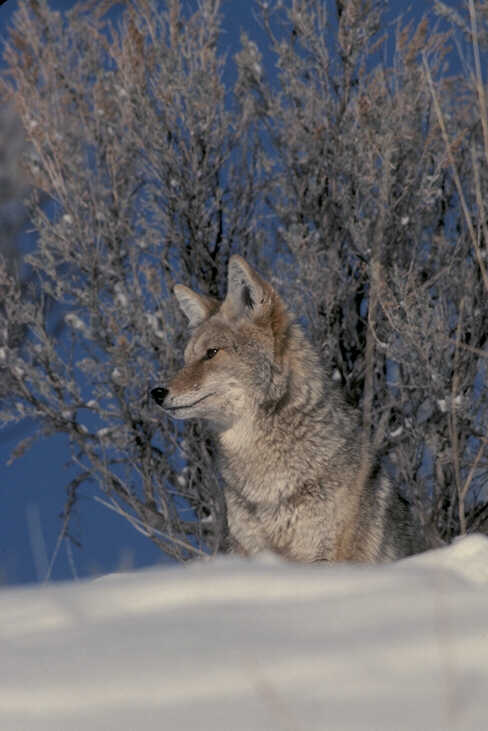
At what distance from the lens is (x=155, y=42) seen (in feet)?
25.1

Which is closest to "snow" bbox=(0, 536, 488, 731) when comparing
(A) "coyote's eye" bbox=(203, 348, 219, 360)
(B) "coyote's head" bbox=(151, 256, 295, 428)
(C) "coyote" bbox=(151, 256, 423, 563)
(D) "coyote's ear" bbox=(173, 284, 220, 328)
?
(C) "coyote" bbox=(151, 256, 423, 563)

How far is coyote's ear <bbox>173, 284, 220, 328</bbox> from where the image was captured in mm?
4918

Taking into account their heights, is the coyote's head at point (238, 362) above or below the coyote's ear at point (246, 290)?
below

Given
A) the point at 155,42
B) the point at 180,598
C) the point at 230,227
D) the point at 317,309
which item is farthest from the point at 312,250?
the point at 180,598

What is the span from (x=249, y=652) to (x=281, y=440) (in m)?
2.74

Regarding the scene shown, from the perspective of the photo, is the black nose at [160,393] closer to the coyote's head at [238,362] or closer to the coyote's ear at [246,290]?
the coyote's head at [238,362]

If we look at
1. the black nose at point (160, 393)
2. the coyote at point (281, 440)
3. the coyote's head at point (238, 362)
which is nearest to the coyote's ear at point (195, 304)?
the coyote at point (281, 440)

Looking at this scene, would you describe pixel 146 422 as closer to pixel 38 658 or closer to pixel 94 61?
pixel 94 61

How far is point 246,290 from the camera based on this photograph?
4.51 meters

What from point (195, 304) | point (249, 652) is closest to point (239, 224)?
point (195, 304)

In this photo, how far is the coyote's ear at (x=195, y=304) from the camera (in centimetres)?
492

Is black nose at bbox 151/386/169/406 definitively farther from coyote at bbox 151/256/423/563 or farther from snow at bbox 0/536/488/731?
snow at bbox 0/536/488/731

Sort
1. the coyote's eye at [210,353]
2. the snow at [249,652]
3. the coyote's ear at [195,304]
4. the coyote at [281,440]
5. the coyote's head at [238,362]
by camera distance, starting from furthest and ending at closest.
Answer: the coyote's ear at [195,304] → the coyote's eye at [210,353] → the coyote's head at [238,362] → the coyote at [281,440] → the snow at [249,652]

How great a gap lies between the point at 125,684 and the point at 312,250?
598cm
